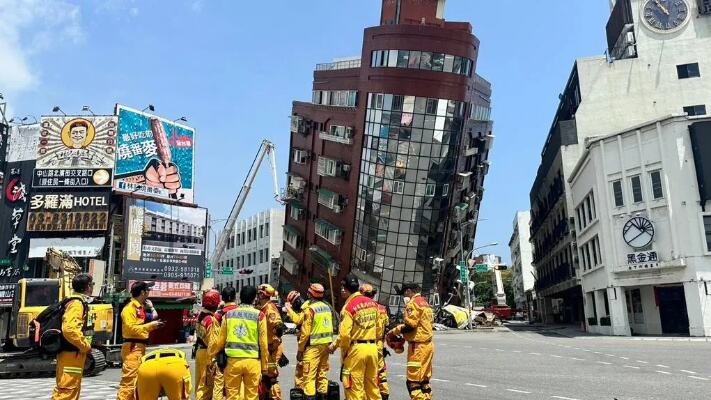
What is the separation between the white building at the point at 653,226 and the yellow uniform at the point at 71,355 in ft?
96.4

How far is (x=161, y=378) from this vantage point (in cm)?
681

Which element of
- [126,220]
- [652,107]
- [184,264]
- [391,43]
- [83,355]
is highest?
[391,43]

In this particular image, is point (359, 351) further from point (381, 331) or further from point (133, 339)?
point (133, 339)

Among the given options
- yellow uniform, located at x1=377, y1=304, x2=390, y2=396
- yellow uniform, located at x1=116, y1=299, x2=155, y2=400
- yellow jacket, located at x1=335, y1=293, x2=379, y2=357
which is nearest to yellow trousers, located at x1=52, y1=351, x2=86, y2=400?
yellow uniform, located at x1=116, y1=299, x2=155, y2=400

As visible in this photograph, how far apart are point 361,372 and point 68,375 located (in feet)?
13.6

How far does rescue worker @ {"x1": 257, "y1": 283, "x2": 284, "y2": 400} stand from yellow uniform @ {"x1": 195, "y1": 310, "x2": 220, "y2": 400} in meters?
0.85

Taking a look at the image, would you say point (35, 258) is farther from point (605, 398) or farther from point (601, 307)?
point (605, 398)

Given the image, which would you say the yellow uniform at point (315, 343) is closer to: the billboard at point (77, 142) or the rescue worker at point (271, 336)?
the rescue worker at point (271, 336)

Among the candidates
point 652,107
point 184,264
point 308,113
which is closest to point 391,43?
point 308,113

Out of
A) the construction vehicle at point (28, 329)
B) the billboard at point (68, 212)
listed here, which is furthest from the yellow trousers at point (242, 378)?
the billboard at point (68, 212)

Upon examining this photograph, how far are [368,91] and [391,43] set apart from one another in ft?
13.8

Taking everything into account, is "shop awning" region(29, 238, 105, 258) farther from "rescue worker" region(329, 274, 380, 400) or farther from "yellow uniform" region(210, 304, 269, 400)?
"yellow uniform" region(210, 304, 269, 400)

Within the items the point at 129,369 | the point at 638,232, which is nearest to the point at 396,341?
the point at 129,369

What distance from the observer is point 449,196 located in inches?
1957
